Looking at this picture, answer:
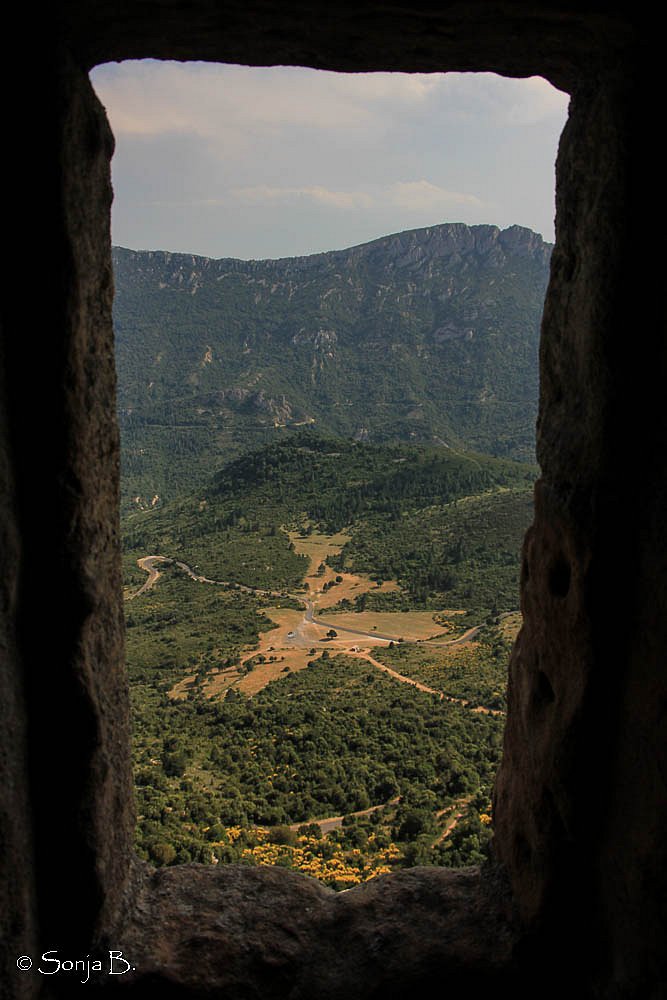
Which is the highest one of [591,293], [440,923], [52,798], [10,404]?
[591,293]

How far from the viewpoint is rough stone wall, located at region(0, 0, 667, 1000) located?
2314mm

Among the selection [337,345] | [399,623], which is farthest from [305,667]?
[337,345]

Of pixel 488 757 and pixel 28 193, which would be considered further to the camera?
pixel 488 757

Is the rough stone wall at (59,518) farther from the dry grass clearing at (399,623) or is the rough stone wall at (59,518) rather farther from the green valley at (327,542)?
the dry grass clearing at (399,623)

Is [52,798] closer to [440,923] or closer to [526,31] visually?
[440,923]

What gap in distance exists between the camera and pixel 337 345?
162m

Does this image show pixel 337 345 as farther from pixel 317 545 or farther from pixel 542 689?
pixel 542 689

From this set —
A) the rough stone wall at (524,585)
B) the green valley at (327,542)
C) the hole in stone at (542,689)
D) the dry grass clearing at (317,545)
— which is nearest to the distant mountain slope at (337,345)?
the green valley at (327,542)

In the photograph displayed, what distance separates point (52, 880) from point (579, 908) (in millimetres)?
1999

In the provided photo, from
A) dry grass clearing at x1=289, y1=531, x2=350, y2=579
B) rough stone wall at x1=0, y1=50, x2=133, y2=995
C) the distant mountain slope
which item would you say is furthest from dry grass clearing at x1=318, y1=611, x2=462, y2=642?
the distant mountain slope

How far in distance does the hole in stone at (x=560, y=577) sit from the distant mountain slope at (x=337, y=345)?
363 ft

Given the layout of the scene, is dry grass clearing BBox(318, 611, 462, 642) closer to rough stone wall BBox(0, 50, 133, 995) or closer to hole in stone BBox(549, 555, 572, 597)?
hole in stone BBox(549, 555, 572, 597)

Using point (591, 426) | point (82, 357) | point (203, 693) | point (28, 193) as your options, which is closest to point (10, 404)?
point (82, 357)

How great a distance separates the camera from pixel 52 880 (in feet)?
8.57
